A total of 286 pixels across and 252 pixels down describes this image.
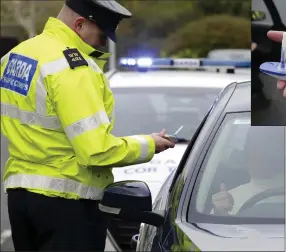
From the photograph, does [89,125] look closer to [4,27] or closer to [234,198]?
[234,198]

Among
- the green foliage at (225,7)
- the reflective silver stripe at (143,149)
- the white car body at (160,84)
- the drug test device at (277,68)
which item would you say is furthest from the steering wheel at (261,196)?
the green foliage at (225,7)

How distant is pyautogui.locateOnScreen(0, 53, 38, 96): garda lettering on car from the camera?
3.54m

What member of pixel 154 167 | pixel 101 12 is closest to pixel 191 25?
pixel 154 167

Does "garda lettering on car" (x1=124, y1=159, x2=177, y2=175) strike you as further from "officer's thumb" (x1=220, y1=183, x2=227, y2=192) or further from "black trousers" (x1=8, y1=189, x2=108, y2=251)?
"officer's thumb" (x1=220, y1=183, x2=227, y2=192)

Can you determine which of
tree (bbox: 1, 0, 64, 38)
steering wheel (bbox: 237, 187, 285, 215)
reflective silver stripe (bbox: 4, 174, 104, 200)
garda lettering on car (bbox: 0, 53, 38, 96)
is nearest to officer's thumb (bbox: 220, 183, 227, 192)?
steering wheel (bbox: 237, 187, 285, 215)

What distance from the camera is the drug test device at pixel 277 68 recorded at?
274 cm

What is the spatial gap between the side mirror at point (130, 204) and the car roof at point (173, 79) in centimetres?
324

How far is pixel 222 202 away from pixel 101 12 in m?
0.99

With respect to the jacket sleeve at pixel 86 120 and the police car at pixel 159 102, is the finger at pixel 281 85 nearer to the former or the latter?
the jacket sleeve at pixel 86 120

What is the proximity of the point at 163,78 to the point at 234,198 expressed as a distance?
3.60 m

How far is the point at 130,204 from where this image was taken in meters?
3.17

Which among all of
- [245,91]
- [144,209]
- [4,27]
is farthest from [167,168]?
[4,27]

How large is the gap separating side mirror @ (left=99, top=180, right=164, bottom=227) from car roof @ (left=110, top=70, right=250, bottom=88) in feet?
10.6

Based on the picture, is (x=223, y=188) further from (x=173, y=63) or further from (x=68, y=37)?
(x=173, y=63)
